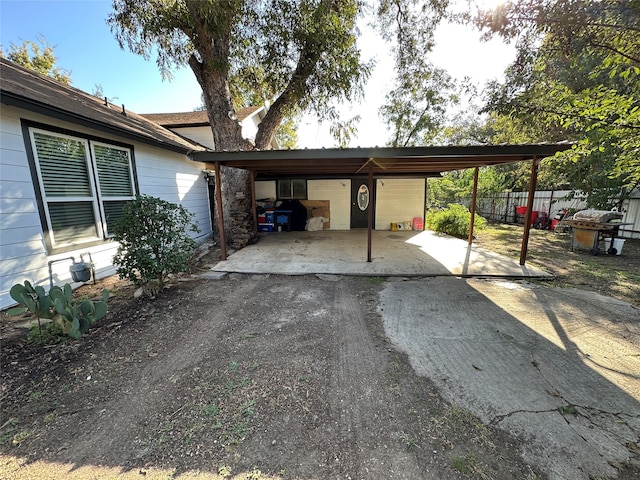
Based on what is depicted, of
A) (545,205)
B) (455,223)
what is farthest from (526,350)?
(545,205)

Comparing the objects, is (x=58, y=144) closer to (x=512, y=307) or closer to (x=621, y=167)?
(x=512, y=307)

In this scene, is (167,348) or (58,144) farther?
(58,144)

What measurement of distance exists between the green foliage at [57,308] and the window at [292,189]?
844cm

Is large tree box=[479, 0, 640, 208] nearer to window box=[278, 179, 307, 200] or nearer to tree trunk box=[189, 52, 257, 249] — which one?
tree trunk box=[189, 52, 257, 249]

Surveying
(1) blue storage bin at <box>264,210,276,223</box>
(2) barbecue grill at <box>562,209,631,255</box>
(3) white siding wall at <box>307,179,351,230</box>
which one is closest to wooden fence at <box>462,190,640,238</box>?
(2) barbecue grill at <box>562,209,631,255</box>

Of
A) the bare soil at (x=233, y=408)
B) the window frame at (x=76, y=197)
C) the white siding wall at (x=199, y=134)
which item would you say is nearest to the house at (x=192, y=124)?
the white siding wall at (x=199, y=134)

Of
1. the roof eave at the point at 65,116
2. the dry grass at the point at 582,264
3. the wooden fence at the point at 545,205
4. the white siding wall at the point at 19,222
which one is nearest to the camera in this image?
the roof eave at the point at 65,116

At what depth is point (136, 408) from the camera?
6.64 ft

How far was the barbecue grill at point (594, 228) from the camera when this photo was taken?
6.52 meters

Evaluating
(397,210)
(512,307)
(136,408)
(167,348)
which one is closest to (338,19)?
(397,210)

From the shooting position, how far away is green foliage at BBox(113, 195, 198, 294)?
12.7 feet

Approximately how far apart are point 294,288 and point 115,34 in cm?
776

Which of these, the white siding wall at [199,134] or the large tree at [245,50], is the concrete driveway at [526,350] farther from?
the white siding wall at [199,134]

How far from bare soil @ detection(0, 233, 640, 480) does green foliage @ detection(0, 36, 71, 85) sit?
1922 centimetres
